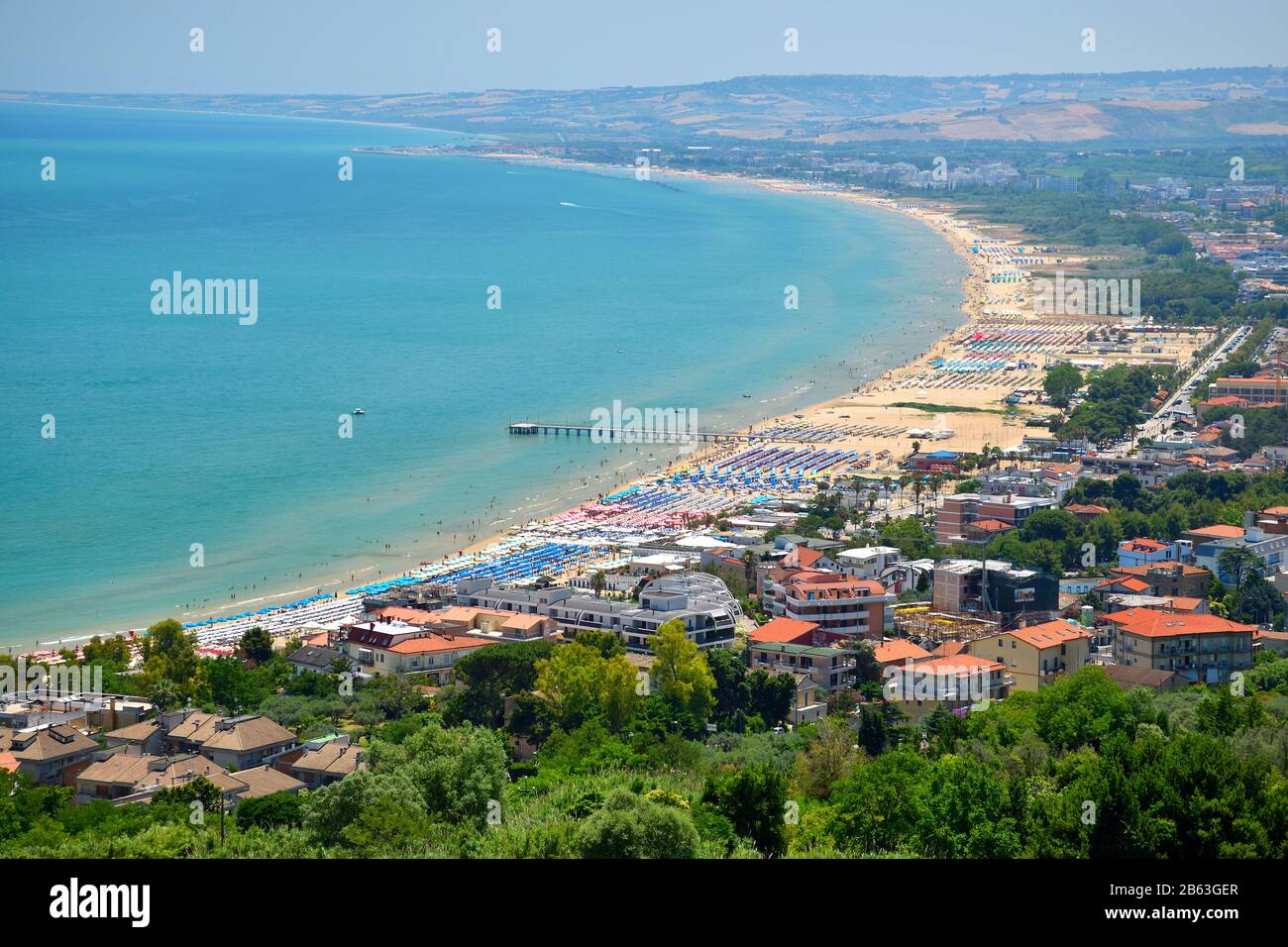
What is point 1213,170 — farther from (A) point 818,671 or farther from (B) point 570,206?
(A) point 818,671

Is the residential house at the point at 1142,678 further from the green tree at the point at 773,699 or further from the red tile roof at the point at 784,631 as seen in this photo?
the green tree at the point at 773,699

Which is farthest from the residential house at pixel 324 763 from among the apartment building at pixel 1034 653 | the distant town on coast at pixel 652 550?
the apartment building at pixel 1034 653

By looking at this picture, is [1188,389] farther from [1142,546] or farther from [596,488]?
[596,488]

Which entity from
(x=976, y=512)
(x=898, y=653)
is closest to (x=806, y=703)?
(x=898, y=653)

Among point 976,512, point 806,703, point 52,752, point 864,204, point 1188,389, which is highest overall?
point 864,204
